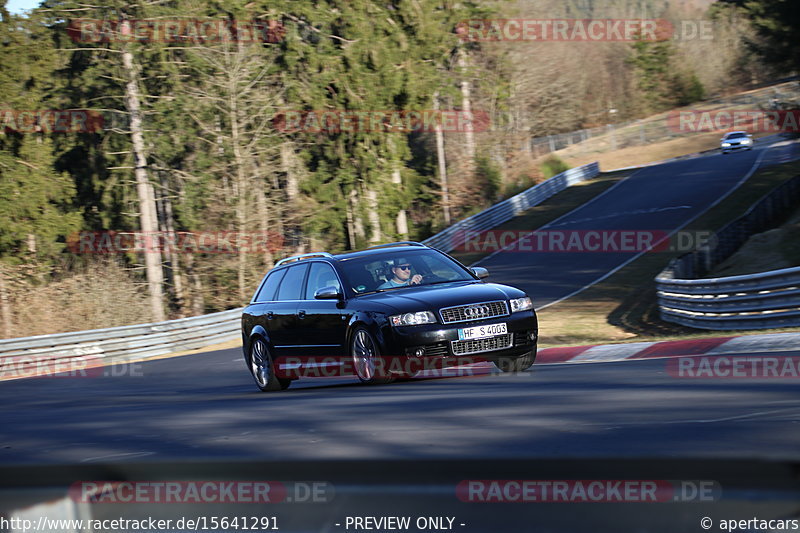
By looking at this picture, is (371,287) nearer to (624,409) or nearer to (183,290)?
(624,409)

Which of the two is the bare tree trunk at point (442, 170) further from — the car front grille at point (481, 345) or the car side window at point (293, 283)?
the car front grille at point (481, 345)

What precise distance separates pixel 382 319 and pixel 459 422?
3953 mm

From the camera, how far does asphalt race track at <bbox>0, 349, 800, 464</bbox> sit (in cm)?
482

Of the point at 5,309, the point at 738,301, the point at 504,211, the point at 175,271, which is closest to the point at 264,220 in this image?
the point at 175,271

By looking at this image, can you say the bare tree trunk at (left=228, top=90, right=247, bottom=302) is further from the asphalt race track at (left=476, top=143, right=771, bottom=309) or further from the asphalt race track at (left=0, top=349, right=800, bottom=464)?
the asphalt race track at (left=0, top=349, right=800, bottom=464)

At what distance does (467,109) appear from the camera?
185 ft

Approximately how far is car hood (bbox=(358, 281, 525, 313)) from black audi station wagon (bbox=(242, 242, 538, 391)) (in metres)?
0.01

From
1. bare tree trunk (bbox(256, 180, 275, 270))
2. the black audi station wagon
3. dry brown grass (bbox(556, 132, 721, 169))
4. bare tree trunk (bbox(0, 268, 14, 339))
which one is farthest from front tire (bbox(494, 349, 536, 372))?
dry brown grass (bbox(556, 132, 721, 169))

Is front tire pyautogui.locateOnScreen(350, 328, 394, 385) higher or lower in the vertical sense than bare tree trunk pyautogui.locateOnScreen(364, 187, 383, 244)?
lower

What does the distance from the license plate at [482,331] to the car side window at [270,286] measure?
3343 millimetres

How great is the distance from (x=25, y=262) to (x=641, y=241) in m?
27.2

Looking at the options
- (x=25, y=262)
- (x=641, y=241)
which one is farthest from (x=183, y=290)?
(x=641, y=241)

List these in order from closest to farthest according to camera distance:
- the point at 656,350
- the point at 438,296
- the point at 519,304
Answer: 1. the point at 438,296
2. the point at 519,304
3. the point at 656,350

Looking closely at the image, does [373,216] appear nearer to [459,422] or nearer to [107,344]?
[107,344]
